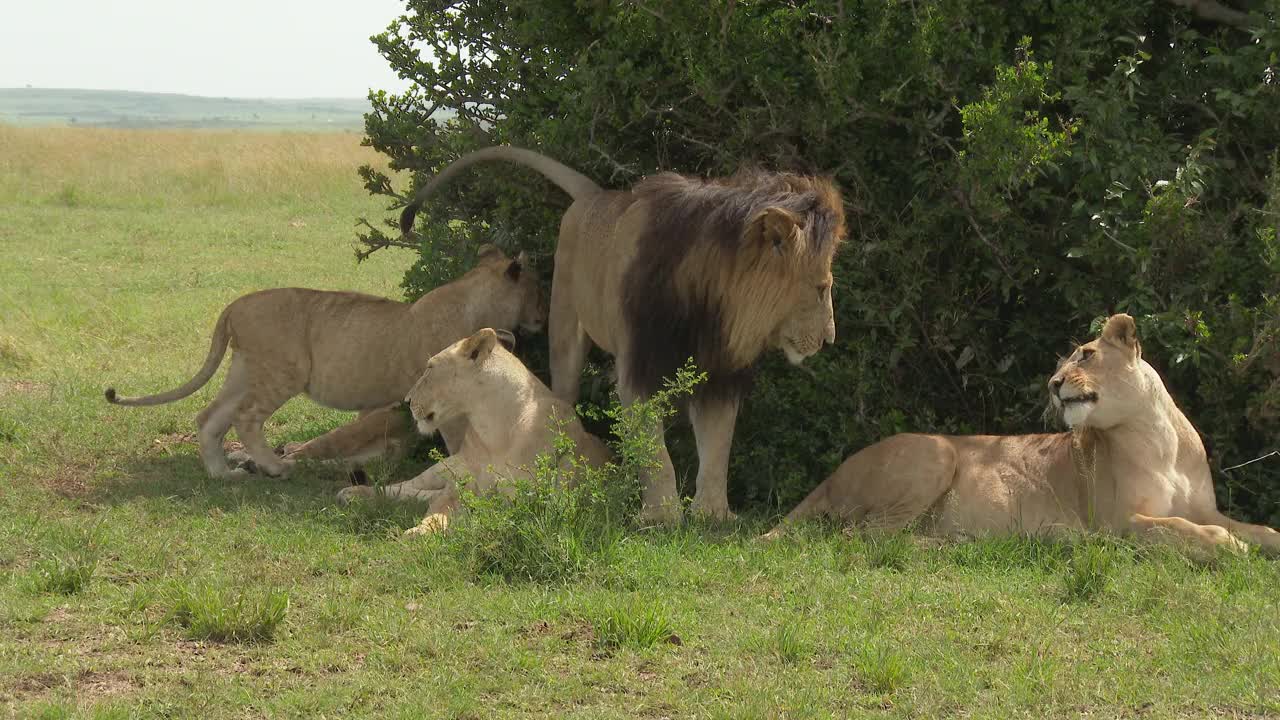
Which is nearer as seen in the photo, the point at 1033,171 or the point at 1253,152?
the point at 1033,171

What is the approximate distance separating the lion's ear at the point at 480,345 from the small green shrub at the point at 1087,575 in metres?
2.49

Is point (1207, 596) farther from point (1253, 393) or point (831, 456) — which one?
point (831, 456)

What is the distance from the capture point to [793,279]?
582 centimetres

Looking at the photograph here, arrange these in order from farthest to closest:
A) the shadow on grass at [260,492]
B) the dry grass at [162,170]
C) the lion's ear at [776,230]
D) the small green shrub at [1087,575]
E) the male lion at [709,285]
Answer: the dry grass at [162,170]
the shadow on grass at [260,492]
the male lion at [709,285]
the lion's ear at [776,230]
the small green shrub at [1087,575]

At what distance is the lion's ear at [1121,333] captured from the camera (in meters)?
5.47

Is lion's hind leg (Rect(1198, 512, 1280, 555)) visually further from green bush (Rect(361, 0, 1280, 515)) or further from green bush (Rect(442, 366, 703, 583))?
green bush (Rect(442, 366, 703, 583))

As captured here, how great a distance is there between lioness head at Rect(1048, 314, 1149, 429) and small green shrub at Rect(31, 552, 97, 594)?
11.6 ft

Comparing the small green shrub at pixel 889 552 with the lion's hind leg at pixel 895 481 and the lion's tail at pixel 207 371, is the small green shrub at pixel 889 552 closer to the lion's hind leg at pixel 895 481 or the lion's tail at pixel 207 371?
the lion's hind leg at pixel 895 481

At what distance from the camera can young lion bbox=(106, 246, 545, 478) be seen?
7.31 m

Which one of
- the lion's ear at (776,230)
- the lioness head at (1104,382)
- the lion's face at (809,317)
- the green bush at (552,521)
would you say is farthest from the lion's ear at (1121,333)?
the green bush at (552,521)

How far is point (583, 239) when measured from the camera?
676 centimetres

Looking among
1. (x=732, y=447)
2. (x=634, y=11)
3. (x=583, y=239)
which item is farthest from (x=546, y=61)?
(x=732, y=447)

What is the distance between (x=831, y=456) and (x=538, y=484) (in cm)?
188

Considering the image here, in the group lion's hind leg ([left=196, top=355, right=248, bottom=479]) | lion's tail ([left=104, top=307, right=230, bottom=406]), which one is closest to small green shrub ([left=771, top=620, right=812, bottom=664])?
lion's hind leg ([left=196, top=355, right=248, bottom=479])
